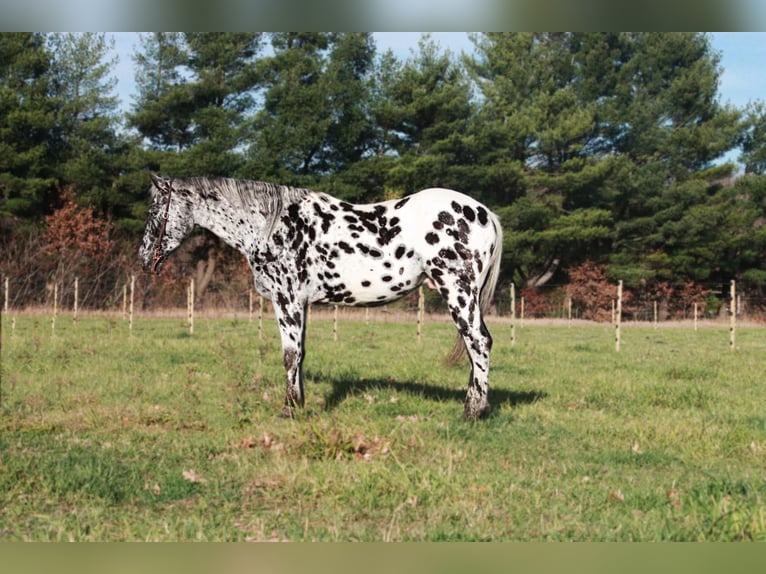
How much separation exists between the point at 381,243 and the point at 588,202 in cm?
2784

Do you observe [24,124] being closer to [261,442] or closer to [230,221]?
[230,221]

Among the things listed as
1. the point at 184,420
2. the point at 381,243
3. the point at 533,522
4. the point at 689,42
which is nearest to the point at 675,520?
the point at 533,522

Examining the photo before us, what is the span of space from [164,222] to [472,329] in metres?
3.39

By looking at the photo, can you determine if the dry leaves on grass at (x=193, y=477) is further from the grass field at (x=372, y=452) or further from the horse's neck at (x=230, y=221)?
the horse's neck at (x=230, y=221)

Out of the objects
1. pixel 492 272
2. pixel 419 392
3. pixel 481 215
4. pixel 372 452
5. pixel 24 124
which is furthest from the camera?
pixel 24 124

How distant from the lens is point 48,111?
1164 inches

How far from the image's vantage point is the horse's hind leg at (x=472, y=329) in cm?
761

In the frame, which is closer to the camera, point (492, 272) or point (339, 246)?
point (339, 246)

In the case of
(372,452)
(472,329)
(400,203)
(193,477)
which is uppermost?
(400,203)

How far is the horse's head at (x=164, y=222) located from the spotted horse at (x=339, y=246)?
1 cm

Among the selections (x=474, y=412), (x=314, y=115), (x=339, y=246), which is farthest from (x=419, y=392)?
(x=314, y=115)

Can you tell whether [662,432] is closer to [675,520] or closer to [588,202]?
[675,520]

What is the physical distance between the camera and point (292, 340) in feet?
25.7

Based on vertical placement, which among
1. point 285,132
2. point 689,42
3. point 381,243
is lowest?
point 381,243
